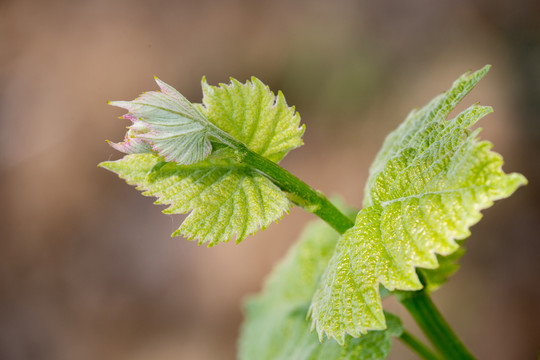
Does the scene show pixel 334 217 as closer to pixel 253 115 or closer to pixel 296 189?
pixel 296 189

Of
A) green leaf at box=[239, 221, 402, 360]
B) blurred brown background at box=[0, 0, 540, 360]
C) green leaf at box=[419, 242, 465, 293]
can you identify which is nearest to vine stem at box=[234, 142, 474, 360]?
green leaf at box=[419, 242, 465, 293]

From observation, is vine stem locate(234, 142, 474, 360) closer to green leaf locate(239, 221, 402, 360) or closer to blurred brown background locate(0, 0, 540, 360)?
green leaf locate(239, 221, 402, 360)

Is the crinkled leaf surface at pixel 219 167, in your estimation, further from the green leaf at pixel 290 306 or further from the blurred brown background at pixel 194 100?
the blurred brown background at pixel 194 100

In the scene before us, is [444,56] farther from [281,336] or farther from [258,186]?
[258,186]

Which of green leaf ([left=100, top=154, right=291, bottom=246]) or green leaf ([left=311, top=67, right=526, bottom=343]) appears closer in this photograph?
green leaf ([left=311, top=67, right=526, bottom=343])

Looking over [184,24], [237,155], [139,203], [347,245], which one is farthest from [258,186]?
[184,24]

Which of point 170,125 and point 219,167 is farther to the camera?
point 219,167

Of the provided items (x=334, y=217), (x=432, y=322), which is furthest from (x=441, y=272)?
(x=334, y=217)
